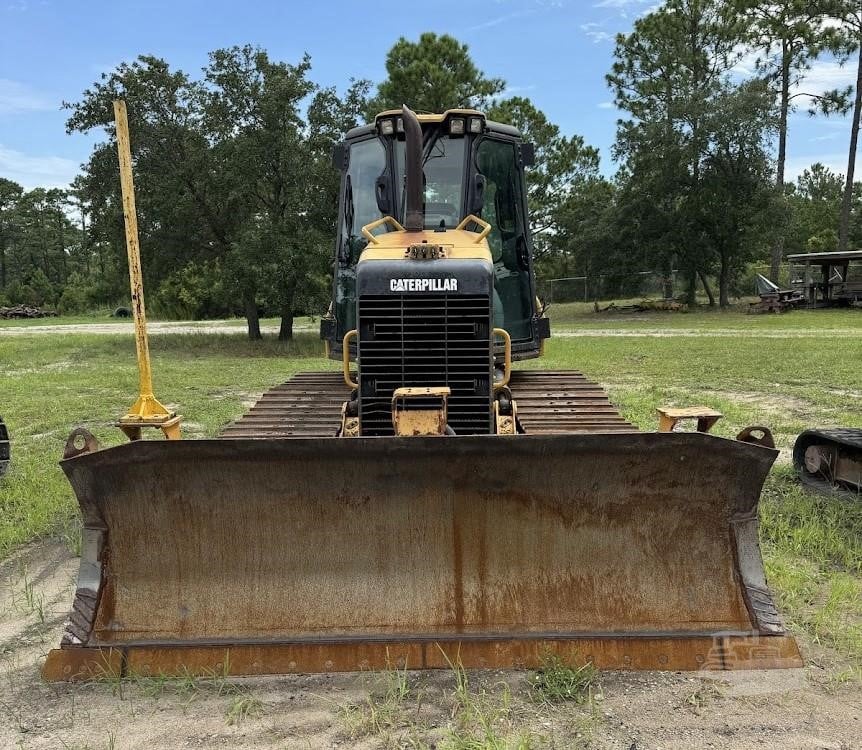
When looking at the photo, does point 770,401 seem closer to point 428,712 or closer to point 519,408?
point 519,408

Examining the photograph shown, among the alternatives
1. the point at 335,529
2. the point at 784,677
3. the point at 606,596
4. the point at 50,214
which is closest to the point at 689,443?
the point at 606,596

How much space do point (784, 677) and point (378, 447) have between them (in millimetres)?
2101

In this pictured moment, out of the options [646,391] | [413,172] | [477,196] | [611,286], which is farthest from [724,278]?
[413,172]

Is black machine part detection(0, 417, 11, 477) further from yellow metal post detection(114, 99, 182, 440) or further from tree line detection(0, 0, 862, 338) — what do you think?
tree line detection(0, 0, 862, 338)

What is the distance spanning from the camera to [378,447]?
3291mm

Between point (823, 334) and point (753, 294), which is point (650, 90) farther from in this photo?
point (823, 334)

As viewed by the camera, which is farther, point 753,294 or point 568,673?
point 753,294

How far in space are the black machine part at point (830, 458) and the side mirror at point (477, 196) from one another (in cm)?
353

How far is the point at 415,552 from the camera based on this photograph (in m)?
3.47

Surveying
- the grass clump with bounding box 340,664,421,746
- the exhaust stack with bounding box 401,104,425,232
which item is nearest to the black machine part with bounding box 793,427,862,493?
the exhaust stack with bounding box 401,104,425,232

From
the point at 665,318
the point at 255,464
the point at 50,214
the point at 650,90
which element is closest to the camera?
the point at 255,464

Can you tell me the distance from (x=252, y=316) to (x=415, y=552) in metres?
20.4

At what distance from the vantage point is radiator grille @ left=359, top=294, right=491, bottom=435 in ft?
13.3

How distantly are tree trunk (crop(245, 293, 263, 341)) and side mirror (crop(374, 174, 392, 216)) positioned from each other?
16.6 meters
